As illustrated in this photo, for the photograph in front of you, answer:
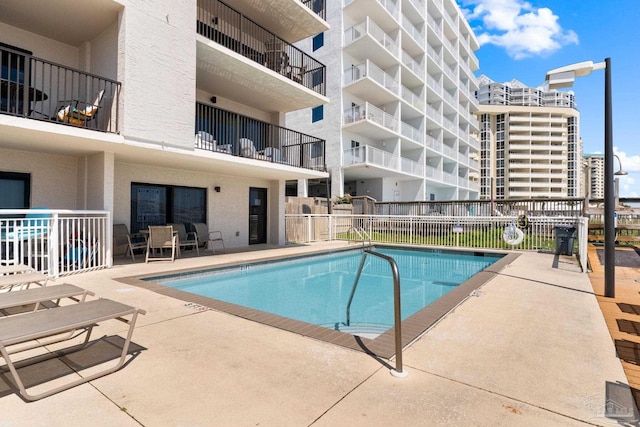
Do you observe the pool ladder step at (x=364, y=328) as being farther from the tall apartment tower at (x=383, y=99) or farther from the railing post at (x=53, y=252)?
the tall apartment tower at (x=383, y=99)

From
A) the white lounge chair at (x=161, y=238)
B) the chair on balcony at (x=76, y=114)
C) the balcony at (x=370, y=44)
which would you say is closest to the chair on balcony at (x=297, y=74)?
the chair on balcony at (x=76, y=114)

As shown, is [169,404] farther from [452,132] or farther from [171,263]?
[452,132]

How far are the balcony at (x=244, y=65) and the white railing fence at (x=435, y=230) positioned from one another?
503cm

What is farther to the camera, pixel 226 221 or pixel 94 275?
pixel 226 221

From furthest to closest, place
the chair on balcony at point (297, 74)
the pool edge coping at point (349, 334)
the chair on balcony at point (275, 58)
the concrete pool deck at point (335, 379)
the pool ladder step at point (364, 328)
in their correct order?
the chair on balcony at point (297, 74) < the chair on balcony at point (275, 58) < the pool ladder step at point (364, 328) < the pool edge coping at point (349, 334) < the concrete pool deck at point (335, 379)

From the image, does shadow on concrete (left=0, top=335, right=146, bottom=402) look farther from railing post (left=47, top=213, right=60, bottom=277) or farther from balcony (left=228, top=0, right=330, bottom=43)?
balcony (left=228, top=0, right=330, bottom=43)

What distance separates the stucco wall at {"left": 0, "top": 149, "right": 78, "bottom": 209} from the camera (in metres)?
7.71

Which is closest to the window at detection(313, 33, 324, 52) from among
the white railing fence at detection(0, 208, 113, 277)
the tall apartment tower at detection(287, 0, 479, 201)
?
the tall apartment tower at detection(287, 0, 479, 201)

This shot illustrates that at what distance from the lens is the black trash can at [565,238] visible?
10.3 meters

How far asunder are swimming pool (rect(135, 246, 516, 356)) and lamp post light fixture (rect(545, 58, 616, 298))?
2019 mm

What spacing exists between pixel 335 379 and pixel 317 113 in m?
21.7

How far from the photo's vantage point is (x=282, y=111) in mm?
13672

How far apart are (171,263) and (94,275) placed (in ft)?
6.11

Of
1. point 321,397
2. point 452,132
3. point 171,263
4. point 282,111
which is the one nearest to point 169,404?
point 321,397
